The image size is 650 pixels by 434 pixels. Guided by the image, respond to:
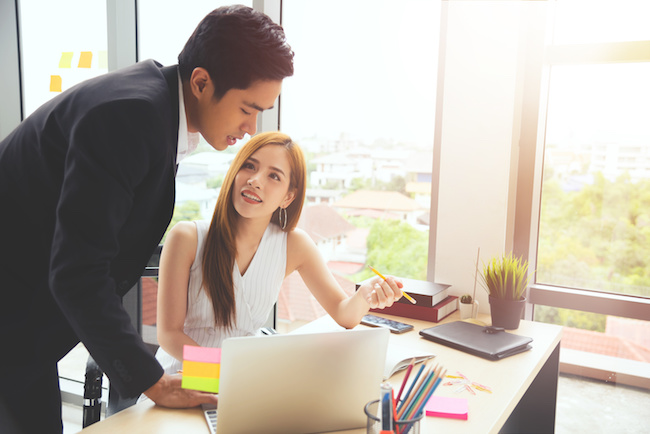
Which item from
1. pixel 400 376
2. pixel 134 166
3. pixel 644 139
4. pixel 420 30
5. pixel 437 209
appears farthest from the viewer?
pixel 420 30

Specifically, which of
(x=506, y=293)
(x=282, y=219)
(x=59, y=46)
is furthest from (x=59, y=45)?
(x=506, y=293)

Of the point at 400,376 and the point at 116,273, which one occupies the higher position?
the point at 116,273

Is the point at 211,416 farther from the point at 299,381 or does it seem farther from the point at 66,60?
the point at 66,60

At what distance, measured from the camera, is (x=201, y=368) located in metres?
0.97

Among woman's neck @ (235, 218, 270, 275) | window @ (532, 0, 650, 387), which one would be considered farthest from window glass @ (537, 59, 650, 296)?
woman's neck @ (235, 218, 270, 275)

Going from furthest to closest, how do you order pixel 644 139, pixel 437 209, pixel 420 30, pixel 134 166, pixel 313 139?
1. pixel 313 139
2. pixel 420 30
3. pixel 437 209
4. pixel 644 139
5. pixel 134 166

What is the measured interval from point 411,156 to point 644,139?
3.34ft

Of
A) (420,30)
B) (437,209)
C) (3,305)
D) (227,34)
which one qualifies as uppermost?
(420,30)

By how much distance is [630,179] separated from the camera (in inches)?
73.1

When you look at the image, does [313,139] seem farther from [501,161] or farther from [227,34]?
[227,34]

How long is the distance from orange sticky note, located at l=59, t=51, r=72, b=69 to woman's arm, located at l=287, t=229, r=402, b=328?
1.55 m

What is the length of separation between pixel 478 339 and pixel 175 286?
34.7 inches

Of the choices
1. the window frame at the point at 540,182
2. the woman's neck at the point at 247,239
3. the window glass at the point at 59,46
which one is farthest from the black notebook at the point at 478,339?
the window glass at the point at 59,46

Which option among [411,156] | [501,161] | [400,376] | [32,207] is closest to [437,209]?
[501,161]
